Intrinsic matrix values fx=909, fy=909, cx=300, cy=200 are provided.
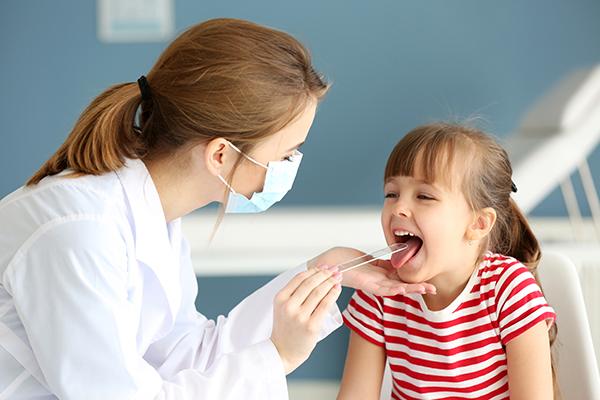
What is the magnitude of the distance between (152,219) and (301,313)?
0.31 m

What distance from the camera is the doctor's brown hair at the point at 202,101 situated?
4.83 feet

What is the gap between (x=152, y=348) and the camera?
178 cm

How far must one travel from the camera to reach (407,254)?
1652mm

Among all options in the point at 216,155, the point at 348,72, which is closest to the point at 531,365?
the point at 216,155

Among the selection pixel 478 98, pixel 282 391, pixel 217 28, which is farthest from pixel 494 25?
pixel 282 391

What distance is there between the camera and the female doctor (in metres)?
1.33

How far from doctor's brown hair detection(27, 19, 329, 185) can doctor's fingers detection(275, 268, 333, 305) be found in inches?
9.5

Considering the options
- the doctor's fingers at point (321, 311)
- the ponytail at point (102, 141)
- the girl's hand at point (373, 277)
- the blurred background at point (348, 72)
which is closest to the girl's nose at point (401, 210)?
the girl's hand at point (373, 277)

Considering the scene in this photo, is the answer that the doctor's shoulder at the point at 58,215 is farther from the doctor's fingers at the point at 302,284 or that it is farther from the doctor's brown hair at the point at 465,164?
the doctor's brown hair at the point at 465,164

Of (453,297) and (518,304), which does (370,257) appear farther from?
(518,304)

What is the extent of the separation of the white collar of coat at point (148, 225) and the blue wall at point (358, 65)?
155cm

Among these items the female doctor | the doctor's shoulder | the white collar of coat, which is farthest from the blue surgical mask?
the doctor's shoulder

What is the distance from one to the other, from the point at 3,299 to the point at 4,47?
1863 millimetres

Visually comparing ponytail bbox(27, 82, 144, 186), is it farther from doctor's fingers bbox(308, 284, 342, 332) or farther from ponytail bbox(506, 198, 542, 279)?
ponytail bbox(506, 198, 542, 279)
